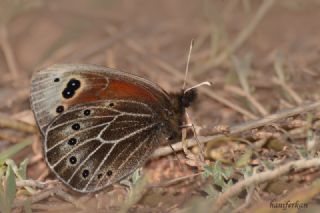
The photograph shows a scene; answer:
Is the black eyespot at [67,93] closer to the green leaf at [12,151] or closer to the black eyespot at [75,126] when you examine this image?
the black eyespot at [75,126]

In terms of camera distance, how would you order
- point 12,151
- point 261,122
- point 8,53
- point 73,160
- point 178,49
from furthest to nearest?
point 178,49 → point 8,53 → point 12,151 → point 261,122 → point 73,160

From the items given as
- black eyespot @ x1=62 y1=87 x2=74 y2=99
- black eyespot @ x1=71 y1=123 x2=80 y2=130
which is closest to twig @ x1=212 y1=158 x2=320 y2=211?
black eyespot @ x1=71 y1=123 x2=80 y2=130

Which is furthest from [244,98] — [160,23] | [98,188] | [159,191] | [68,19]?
[68,19]

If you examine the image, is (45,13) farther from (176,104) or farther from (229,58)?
(176,104)

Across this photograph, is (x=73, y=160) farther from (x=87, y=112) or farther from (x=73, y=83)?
(x=73, y=83)

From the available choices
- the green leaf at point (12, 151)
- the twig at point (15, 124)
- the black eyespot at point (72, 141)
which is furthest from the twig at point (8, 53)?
the black eyespot at point (72, 141)

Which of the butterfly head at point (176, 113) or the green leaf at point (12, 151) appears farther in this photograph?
the butterfly head at point (176, 113)

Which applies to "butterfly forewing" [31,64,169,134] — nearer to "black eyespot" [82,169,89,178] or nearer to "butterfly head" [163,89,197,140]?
"butterfly head" [163,89,197,140]

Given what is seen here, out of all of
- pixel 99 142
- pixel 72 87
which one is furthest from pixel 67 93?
pixel 99 142
